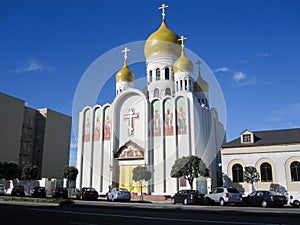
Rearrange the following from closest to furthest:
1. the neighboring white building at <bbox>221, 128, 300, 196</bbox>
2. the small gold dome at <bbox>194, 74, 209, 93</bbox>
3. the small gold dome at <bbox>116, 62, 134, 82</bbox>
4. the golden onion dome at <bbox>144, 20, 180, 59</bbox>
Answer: the neighboring white building at <bbox>221, 128, 300, 196</bbox>, the golden onion dome at <bbox>144, 20, 180, 59</bbox>, the small gold dome at <bbox>116, 62, 134, 82</bbox>, the small gold dome at <bbox>194, 74, 209, 93</bbox>

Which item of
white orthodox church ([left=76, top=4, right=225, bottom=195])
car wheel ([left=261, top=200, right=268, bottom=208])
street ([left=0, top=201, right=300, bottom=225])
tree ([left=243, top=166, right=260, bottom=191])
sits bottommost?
car wheel ([left=261, top=200, right=268, bottom=208])

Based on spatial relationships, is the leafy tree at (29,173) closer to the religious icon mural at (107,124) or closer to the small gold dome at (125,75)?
the religious icon mural at (107,124)

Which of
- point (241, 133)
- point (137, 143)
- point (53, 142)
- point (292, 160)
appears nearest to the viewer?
point (292, 160)

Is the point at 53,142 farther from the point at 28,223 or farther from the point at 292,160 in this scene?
the point at 28,223

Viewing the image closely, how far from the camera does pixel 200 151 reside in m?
36.7

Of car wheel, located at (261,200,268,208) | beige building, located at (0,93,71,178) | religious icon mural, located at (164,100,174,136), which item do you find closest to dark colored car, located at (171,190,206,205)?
car wheel, located at (261,200,268,208)

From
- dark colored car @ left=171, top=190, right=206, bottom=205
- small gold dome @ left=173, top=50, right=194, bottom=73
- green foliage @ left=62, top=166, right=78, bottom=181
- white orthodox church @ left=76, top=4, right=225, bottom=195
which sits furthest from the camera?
small gold dome @ left=173, top=50, right=194, bottom=73

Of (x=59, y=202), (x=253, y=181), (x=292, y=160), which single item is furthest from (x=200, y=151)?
(x=59, y=202)

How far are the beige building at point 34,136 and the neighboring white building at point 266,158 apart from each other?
41212 mm

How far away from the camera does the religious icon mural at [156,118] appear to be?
126 feet

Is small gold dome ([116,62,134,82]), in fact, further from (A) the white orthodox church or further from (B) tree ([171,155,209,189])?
(B) tree ([171,155,209,189])

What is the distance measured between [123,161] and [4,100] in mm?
29801

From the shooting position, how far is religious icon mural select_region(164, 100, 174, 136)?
37875mm

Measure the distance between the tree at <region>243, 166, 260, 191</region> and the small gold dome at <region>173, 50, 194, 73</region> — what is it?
17.9m
